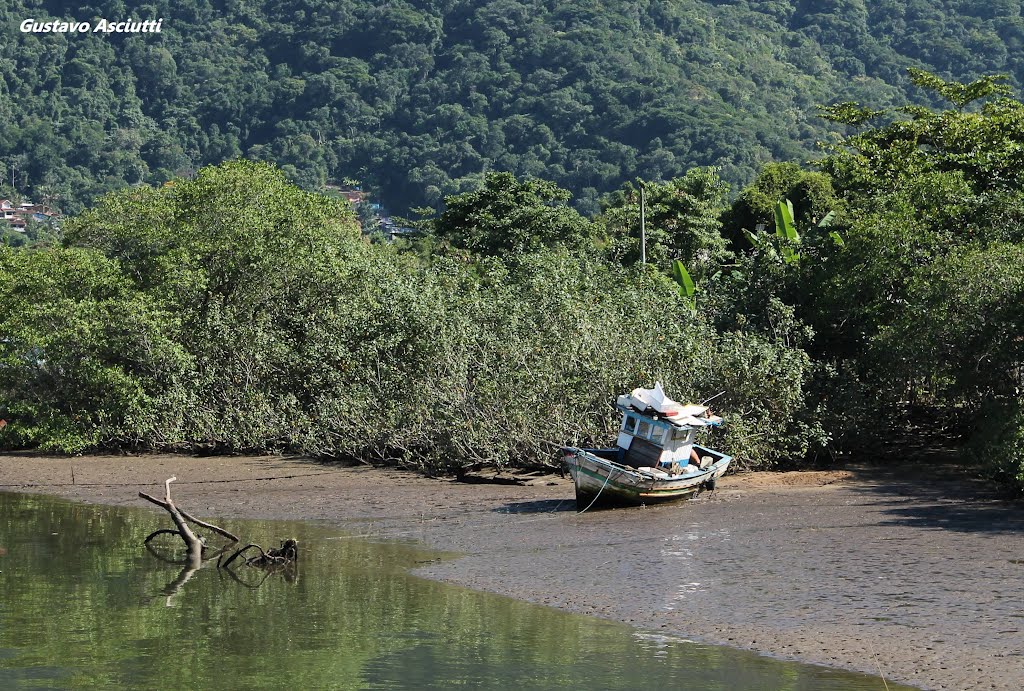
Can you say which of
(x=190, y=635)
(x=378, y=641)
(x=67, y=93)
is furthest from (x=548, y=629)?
(x=67, y=93)

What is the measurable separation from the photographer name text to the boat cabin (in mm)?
141910

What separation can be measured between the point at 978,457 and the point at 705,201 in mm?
27752

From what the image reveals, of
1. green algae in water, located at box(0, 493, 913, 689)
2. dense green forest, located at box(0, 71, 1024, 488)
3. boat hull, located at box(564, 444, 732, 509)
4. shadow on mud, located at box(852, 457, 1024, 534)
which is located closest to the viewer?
green algae in water, located at box(0, 493, 913, 689)

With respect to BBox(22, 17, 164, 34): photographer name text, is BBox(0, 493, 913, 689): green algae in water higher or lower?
lower

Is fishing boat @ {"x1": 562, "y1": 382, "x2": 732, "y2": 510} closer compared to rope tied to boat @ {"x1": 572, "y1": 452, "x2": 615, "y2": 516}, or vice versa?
rope tied to boat @ {"x1": 572, "y1": 452, "x2": 615, "y2": 516}

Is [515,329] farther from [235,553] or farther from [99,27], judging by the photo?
[99,27]

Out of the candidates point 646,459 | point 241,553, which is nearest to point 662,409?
point 646,459

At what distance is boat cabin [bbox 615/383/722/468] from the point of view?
67.9 ft

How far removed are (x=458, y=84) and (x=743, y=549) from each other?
11496cm

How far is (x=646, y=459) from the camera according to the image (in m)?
21.2

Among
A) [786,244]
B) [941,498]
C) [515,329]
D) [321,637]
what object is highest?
[786,244]

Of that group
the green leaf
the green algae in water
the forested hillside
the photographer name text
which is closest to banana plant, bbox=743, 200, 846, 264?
the green leaf

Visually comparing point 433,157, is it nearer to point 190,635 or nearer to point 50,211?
point 50,211

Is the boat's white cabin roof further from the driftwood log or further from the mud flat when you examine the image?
the driftwood log
